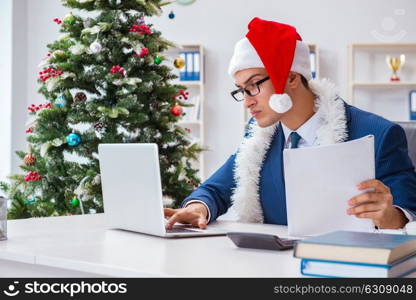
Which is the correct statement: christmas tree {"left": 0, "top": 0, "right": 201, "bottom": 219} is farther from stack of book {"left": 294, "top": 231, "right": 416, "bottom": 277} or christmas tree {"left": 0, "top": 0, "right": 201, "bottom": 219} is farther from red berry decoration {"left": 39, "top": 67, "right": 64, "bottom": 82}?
stack of book {"left": 294, "top": 231, "right": 416, "bottom": 277}

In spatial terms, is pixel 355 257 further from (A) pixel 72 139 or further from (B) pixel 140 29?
(B) pixel 140 29

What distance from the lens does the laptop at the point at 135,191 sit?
4.98 feet

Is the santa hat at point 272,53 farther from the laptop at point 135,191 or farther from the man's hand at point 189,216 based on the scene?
the laptop at point 135,191

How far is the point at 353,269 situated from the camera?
1.06 meters

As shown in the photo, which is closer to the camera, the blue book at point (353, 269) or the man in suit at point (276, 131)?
the blue book at point (353, 269)

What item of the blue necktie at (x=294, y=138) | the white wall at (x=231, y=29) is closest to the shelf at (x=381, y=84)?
the white wall at (x=231, y=29)

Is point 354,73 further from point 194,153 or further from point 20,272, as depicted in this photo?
point 20,272

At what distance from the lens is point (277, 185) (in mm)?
2080

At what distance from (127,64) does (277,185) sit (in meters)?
1.41

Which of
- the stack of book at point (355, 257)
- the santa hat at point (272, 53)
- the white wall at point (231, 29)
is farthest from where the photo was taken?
the white wall at point (231, 29)

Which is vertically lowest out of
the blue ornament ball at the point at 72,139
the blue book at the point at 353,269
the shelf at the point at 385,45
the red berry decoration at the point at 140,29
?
the blue book at the point at 353,269

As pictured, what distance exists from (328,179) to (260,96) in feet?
1.90

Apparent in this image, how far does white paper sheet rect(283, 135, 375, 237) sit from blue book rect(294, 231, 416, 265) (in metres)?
0.33

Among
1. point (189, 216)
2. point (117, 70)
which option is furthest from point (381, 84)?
point (189, 216)
